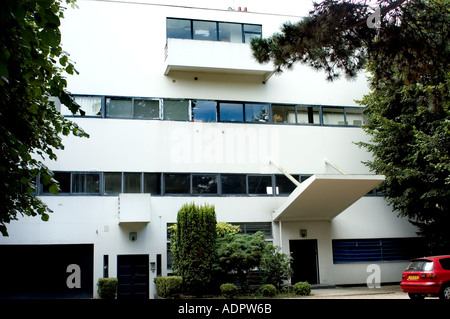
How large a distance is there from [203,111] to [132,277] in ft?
25.8

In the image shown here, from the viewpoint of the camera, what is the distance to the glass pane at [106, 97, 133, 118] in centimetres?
2047

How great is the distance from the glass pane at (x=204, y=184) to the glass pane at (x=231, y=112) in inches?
111

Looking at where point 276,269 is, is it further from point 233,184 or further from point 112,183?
point 112,183

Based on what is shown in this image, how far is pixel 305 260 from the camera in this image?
2116cm

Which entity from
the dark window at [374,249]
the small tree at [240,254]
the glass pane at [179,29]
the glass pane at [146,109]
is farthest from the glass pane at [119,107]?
the dark window at [374,249]

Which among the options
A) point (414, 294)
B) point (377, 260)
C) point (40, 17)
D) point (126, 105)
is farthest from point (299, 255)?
point (40, 17)

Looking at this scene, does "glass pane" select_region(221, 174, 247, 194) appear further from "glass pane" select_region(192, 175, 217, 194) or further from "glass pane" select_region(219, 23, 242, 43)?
"glass pane" select_region(219, 23, 242, 43)

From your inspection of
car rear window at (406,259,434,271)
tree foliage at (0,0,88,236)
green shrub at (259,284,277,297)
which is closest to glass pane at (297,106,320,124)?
green shrub at (259,284,277,297)

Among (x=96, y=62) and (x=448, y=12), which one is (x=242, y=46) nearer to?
(x=96, y=62)

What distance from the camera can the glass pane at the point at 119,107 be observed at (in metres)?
20.5

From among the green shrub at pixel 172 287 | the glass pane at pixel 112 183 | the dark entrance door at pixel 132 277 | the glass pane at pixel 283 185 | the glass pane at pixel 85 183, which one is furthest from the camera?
the glass pane at pixel 283 185

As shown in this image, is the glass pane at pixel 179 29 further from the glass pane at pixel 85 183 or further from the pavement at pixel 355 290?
the pavement at pixel 355 290

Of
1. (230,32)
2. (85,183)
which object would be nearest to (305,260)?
(85,183)

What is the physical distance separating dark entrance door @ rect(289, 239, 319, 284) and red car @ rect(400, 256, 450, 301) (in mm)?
6518
